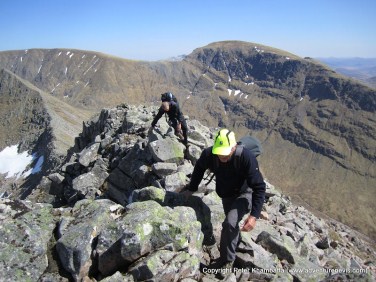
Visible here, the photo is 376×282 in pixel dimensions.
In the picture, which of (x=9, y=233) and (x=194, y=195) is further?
(x=194, y=195)

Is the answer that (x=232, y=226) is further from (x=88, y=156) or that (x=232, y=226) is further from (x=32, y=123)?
(x=32, y=123)

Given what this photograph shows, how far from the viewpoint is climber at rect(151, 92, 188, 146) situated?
74.7ft

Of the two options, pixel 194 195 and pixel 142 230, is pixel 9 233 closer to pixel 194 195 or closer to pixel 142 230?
pixel 142 230

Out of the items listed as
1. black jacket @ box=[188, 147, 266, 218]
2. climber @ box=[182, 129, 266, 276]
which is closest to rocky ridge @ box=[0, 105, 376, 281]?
climber @ box=[182, 129, 266, 276]

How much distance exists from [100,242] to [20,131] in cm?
15089

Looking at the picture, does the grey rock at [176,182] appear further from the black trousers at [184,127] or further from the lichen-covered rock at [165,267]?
the black trousers at [184,127]

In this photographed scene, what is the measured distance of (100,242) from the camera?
10531 millimetres

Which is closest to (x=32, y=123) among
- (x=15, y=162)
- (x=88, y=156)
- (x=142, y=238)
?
(x=15, y=162)

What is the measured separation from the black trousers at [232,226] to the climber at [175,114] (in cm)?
1199

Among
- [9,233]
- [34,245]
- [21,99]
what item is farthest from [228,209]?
[21,99]

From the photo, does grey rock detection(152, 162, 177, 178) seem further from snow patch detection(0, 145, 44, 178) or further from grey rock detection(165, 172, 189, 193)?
snow patch detection(0, 145, 44, 178)

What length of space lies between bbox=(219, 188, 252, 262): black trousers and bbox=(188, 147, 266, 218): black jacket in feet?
0.87

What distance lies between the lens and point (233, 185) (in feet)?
37.8

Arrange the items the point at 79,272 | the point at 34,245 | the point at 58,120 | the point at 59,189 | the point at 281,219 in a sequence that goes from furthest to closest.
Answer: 1. the point at 58,120
2. the point at 59,189
3. the point at 281,219
4. the point at 34,245
5. the point at 79,272
